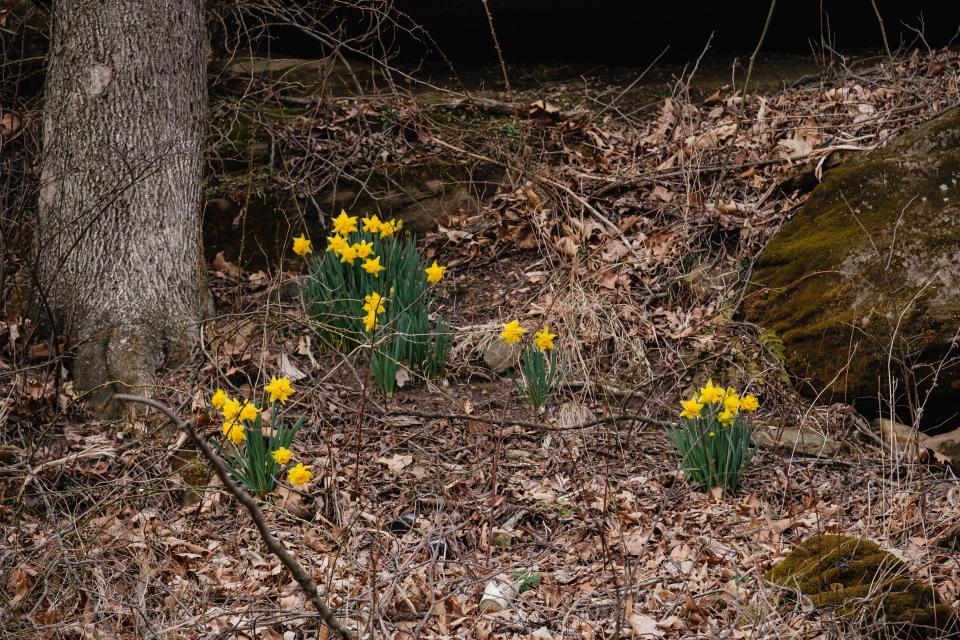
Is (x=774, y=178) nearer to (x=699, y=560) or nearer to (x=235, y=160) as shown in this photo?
(x=699, y=560)

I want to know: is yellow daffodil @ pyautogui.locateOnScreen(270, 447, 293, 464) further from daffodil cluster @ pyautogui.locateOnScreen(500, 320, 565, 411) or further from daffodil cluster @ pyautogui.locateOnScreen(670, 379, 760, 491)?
daffodil cluster @ pyautogui.locateOnScreen(670, 379, 760, 491)

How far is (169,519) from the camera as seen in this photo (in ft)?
12.0

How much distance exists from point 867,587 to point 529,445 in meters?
1.81

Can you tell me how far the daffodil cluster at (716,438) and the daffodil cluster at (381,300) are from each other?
4.56ft

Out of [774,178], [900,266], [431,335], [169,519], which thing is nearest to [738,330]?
[900,266]

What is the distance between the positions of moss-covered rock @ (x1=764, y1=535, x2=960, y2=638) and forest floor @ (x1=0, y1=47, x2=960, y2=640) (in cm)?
8

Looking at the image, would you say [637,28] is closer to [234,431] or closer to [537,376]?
[537,376]

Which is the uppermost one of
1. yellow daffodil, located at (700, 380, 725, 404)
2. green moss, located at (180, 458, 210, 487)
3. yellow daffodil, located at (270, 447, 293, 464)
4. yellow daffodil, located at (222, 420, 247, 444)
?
yellow daffodil, located at (700, 380, 725, 404)

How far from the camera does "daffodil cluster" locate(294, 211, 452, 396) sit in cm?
441

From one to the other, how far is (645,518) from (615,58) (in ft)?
16.0

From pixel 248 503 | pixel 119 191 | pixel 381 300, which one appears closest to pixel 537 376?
pixel 381 300

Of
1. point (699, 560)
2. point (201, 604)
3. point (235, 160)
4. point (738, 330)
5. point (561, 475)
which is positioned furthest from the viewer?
point (235, 160)

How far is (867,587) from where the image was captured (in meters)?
2.74

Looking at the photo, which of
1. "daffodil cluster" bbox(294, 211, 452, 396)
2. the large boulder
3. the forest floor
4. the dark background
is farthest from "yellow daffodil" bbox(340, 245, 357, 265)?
the dark background
